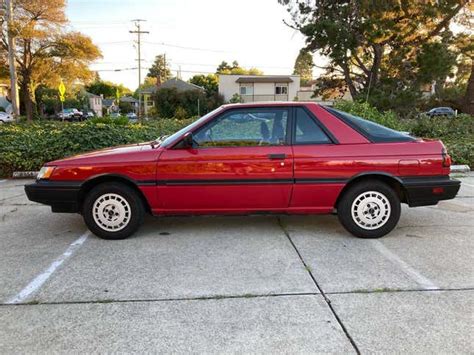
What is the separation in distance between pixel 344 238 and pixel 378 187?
0.71 metres

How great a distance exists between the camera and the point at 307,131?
4.84m

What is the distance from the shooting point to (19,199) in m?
7.19

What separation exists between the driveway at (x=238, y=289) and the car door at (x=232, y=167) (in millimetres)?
482

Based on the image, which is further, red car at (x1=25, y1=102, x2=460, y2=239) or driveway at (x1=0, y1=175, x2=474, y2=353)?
red car at (x1=25, y1=102, x2=460, y2=239)

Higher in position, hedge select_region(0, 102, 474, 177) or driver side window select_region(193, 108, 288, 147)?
driver side window select_region(193, 108, 288, 147)

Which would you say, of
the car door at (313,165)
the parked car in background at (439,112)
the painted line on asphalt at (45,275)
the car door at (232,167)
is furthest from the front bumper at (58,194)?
the parked car in background at (439,112)

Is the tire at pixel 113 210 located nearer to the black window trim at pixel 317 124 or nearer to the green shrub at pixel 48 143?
the black window trim at pixel 317 124

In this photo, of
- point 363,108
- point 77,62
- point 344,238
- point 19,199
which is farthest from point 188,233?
point 77,62

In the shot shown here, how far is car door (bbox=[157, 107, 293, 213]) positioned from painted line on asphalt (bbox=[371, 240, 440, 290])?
45.3 inches

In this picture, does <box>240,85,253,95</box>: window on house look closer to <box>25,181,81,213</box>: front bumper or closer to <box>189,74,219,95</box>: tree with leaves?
<box>189,74,219,95</box>: tree with leaves

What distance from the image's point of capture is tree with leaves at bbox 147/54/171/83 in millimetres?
113350

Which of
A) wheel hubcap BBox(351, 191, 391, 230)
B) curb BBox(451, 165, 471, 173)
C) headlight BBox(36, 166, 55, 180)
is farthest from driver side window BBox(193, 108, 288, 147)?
curb BBox(451, 165, 471, 173)

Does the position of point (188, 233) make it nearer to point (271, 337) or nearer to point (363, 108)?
point (271, 337)

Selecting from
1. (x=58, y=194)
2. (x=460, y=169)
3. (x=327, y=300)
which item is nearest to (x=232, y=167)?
(x=327, y=300)
